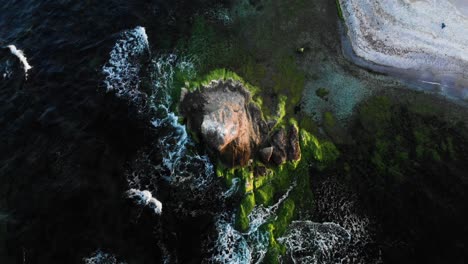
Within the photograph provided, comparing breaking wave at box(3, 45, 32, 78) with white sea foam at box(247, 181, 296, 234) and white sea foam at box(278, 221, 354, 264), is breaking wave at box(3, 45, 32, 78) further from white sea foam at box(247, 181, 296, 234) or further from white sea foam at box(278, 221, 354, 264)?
white sea foam at box(278, 221, 354, 264)

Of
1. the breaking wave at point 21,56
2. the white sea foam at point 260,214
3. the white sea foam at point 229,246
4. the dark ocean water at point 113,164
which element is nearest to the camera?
the white sea foam at point 229,246

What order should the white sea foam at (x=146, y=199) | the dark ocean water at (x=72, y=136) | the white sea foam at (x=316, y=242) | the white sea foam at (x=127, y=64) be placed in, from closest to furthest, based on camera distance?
the white sea foam at (x=316, y=242)
the dark ocean water at (x=72, y=136)
the white sea foam at (x=146, y=199)
the white sea foam at (x=127, y=64)

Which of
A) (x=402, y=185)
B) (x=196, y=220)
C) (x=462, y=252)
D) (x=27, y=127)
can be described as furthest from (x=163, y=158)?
(x=462, y=252)

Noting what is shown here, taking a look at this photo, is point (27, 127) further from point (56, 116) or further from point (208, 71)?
point (208, 71)

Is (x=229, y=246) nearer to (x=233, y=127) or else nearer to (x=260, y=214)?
(x=260, y=214)

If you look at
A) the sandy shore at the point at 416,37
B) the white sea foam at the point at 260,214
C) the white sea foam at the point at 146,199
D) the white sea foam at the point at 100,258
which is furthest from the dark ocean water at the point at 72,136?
A: the sandy shore at the point at 416,37

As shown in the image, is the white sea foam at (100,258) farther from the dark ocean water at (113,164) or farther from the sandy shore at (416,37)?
the sandy shore at (416,37)
